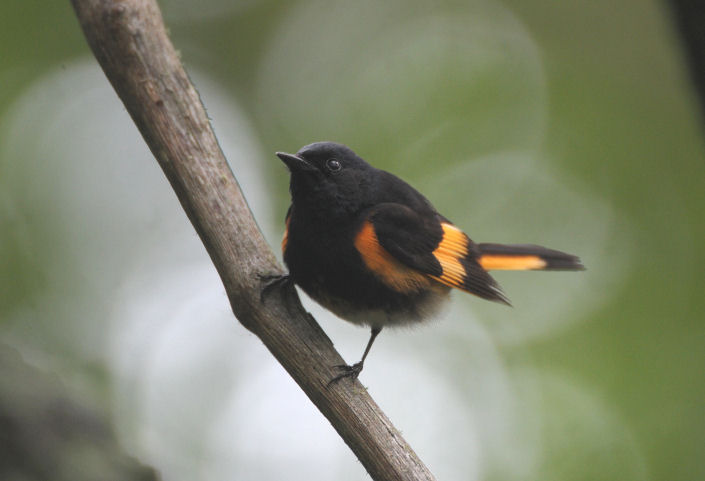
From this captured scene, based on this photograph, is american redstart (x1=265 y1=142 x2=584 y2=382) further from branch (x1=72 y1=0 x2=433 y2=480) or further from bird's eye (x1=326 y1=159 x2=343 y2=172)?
branch (x1=72 y1=0 x2=433 y2=480)

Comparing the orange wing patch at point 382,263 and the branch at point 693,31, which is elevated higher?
the branch at point 693,31

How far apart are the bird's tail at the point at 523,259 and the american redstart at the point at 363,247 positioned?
0.34 meters

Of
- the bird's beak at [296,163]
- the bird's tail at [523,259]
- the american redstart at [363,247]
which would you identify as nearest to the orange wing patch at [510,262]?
the bird's tail at [523,259]

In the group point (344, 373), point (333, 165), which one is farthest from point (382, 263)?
point (344, 373)

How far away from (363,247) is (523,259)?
3.77ft

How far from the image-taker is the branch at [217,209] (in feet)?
5.47

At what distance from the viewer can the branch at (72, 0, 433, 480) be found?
167 cm

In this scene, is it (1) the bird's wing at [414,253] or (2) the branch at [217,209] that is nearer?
(2) the branch at [217,209]

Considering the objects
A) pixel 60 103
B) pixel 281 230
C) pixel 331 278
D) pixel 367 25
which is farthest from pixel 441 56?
pixel 331 278

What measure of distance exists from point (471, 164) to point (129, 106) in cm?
461

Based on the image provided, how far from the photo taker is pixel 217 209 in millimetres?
1840

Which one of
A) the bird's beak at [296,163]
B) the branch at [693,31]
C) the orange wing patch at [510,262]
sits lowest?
the orange wing patch at [510,262]

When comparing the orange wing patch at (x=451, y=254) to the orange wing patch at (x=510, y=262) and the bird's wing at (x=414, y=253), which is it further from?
the orange wing patch at (x=510, y=262)

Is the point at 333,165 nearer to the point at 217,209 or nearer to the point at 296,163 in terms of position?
the point at 296,163
